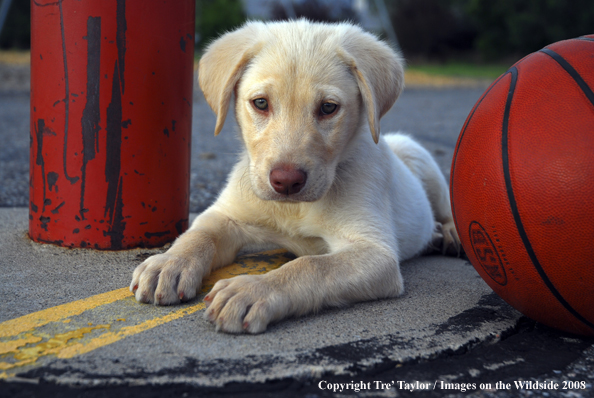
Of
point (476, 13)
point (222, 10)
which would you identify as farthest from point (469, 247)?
point (476, 13)

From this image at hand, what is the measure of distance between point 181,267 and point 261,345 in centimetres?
65

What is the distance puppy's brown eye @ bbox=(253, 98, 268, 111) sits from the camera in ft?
9.58

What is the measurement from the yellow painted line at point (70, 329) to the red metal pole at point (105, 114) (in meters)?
0.65

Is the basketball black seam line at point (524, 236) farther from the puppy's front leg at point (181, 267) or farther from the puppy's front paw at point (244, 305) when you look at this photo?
the puppy's front leg at point (181, 267)

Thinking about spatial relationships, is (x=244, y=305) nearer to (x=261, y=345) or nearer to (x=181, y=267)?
(x=261, y=345)

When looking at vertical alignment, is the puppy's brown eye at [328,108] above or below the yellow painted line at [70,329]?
above

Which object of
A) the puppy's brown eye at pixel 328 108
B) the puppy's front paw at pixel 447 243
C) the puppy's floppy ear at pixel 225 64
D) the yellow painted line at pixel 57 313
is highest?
the puppy's floppy ear at pixel 225 64

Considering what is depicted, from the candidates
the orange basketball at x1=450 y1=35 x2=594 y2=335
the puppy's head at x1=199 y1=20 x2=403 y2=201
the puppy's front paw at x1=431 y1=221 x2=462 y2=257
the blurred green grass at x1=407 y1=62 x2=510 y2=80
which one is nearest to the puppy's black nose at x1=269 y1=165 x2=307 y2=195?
the puppy's head at x1=199 y1=20 x2=403 y2=201

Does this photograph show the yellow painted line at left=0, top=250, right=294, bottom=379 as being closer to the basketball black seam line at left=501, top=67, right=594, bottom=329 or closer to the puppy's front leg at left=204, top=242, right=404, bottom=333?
the puppy's front leg at left=204, top=242, right=404, bottom=333

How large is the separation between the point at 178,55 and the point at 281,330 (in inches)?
68.0

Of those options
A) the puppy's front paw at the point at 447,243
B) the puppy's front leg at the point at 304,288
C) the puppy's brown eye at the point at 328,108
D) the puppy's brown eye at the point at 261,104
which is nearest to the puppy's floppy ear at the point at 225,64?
the puppy's brown eye at the point at 261,104

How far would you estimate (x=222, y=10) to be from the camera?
903 inches

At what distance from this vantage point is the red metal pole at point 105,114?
121 inches

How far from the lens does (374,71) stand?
10.0ft
